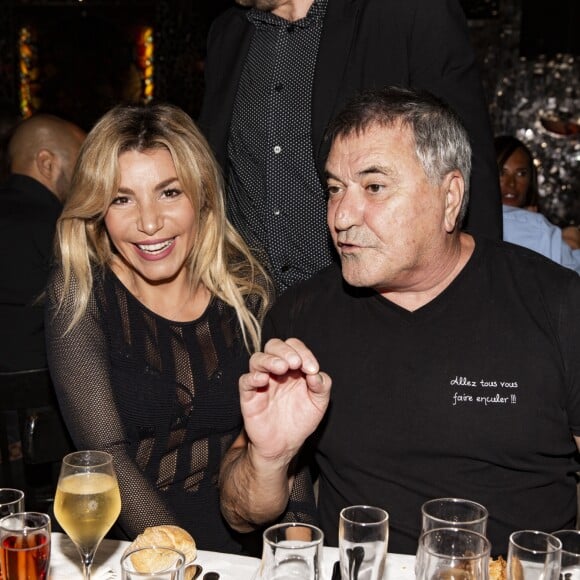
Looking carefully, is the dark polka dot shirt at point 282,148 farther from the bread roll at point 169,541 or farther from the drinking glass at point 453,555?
the drinking glass at point 453,555

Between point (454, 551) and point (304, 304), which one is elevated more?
point (304, 304)

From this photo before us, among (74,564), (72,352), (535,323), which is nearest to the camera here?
(74,564)

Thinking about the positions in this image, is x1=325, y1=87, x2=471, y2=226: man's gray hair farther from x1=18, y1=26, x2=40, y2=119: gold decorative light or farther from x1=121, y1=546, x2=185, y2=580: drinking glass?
x1=18, y1=26, x2=40, y2=119: gold decorative light

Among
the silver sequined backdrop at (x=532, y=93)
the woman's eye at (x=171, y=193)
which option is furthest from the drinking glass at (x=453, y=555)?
the silver sequined backdrop at (x=532, y=93)

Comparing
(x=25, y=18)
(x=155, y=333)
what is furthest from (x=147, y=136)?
(x=25, y=18)

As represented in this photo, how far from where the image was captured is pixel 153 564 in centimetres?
132

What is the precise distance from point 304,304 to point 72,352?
619 millimetres

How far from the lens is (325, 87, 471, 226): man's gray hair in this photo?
2061mm

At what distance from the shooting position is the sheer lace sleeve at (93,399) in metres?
Answer: 2.12

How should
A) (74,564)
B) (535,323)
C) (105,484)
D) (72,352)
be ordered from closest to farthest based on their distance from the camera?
(105,484) < (74,564) < (535,323) < (72,352)

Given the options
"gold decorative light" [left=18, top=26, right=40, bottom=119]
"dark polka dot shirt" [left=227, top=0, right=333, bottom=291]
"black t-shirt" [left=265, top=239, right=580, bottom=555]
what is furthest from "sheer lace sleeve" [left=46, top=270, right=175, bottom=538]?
"gold decorative light" [left=18, top=26, right=40, bottom=119]

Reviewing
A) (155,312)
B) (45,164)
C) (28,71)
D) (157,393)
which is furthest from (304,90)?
(28,71)

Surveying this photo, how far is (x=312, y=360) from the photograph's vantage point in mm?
1768

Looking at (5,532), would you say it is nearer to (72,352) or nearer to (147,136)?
(72,352)
